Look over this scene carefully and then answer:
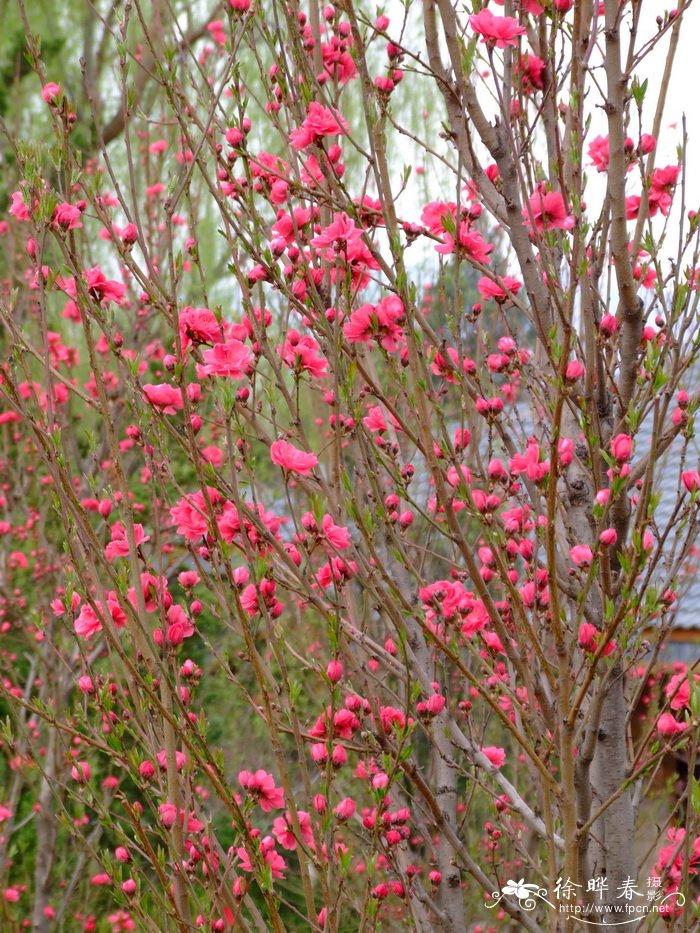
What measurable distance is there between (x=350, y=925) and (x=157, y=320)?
3.44 metres

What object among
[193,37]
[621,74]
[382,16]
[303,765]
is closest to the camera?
[303,765]

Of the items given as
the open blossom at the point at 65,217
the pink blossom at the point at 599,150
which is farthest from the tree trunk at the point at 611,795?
the open blossom at the point at 65,217

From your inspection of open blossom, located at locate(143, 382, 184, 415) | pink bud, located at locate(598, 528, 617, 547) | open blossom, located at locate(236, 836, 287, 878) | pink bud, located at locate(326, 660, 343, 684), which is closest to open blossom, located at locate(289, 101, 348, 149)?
open blossom, located at locate(143, 382, 184, 415)

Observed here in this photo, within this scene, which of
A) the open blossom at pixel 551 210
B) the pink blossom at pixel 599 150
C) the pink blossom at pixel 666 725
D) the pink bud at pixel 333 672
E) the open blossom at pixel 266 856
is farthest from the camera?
the pink blossom at pixel 599 150

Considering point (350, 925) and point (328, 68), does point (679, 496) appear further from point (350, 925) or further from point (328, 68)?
point (350, 925)

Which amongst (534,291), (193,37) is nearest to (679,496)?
(534,291)

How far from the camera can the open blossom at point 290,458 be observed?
1.66 m

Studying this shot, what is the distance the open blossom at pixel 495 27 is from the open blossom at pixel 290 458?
2.77 ft

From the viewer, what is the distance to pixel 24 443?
18.0ft

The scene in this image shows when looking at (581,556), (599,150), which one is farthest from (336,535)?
(599,150)

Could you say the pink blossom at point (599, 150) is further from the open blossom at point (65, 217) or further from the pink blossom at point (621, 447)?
the open blossom at point (65, 217)

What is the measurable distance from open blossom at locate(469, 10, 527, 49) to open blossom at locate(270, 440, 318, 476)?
0.84 metres

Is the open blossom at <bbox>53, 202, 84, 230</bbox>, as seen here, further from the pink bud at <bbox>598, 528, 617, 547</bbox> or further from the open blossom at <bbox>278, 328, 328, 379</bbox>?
the pink bud at <bbox>598, 528, 617, 547</bbox>

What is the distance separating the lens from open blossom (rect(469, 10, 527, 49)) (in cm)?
174
